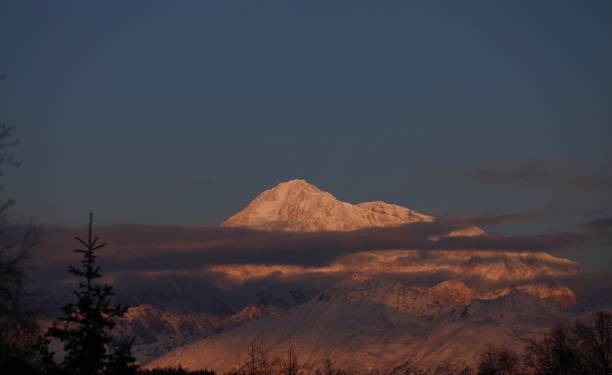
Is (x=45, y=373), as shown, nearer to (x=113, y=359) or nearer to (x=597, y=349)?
(x=113, y=359)

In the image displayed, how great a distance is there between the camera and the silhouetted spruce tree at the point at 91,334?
44.9 m

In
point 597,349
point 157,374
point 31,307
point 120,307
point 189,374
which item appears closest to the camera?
point 31,307

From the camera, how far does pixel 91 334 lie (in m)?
45.5

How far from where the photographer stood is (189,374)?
60.1 m

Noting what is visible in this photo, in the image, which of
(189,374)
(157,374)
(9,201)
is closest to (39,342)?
(9,201)

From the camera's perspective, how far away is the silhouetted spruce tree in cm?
4494

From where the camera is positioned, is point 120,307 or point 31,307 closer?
point 31,307

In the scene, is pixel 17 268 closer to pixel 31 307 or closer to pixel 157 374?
pixel 31 307

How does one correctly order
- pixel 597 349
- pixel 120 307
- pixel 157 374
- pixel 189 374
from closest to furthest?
pixel 120 307, pixel 157 374, pixel 189 374, pixel 597 349

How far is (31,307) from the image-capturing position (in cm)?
3794

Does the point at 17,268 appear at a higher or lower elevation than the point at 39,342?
higher

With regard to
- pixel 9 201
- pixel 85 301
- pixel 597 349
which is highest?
pixel 9 201

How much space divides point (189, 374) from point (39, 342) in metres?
21.2


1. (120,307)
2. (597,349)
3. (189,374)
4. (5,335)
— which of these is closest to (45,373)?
(120,307)
